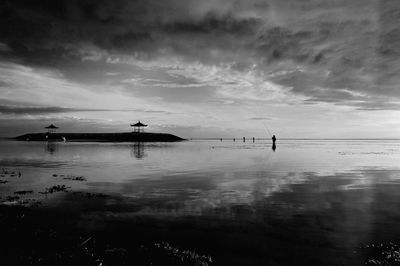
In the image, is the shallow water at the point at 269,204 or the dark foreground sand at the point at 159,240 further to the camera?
the shallow water at the point at 269,204

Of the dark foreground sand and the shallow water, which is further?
the shallow water

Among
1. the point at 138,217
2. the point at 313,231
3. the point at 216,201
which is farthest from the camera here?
the point at 216,201

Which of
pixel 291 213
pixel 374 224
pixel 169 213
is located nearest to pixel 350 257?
pixel 374 224

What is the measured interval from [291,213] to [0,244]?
393 inches

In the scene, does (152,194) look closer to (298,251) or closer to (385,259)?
(298,251)

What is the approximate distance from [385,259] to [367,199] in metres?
8.19

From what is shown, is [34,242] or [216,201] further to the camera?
[216,201]

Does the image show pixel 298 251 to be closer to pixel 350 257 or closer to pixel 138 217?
pixel 350 257

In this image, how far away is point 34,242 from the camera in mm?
8242

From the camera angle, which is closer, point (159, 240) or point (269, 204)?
point (159, 240)

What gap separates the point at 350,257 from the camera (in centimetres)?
802

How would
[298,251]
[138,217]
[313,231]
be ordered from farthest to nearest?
[138,217], [313,231], [298,251]

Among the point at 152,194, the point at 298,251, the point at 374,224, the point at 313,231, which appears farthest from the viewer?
the point at 152,194

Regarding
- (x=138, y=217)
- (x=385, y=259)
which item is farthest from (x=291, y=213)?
(x=138, y=217)
